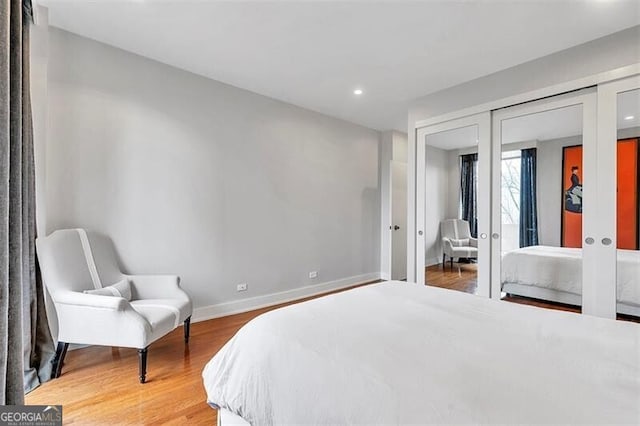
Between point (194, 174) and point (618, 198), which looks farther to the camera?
point (194, 174)

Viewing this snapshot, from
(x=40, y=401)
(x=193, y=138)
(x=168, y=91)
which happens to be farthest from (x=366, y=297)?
(x=168, y=91)

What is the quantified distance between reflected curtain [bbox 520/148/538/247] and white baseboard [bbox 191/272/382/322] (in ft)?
8.24

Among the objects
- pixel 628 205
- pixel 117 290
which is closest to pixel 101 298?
pixel 117 290

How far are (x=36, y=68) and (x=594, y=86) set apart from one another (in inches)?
174

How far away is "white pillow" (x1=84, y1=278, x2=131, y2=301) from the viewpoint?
2.28 m

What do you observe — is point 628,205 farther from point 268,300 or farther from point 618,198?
point 268,300

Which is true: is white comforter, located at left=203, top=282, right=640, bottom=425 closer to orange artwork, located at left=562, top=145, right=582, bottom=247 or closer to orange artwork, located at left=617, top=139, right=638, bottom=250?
orange artwork, located at left=617, top=139, right=638, bottom=250

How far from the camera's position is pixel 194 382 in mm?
2094

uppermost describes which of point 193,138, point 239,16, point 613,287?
point 239,16

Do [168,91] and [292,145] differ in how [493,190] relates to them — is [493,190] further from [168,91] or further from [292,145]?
[168,91]

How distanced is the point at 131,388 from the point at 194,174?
6.47ft

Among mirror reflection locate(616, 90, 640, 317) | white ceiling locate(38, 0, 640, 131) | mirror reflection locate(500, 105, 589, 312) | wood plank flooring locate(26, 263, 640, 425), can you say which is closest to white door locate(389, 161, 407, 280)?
white ceiling locate(38, 0, 640, 131)

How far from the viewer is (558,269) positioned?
281 centimetres

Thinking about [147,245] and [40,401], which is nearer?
[40,401]
